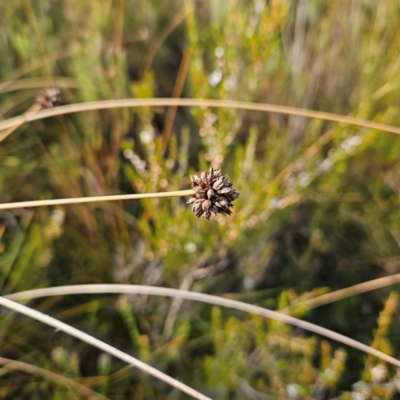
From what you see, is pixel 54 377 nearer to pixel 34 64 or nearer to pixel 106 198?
pixel 106 198

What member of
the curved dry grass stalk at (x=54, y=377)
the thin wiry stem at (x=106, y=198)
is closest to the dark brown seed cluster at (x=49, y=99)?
the thin wiry stem at (x=106, y=198)

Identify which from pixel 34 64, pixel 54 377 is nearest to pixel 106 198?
pixel 54 377

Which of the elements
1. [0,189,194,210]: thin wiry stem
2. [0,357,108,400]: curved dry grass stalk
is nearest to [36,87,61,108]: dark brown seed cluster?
[0,189,194,210]: thin wiry stem

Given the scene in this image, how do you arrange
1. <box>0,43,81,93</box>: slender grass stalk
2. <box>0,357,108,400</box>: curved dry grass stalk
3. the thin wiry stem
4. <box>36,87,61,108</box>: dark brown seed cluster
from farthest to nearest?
<box>0,43,81,93</box>: slender grass stalk
<box>0,357,108,400</box>: curved dry grass stalk
<box>36,87,61,108</box>: dark brown seed cluster
the thin wiry stem

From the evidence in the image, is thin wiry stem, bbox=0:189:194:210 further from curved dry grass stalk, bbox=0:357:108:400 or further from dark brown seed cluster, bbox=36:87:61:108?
curved dry grass stalk, bbox=0:357:108:400

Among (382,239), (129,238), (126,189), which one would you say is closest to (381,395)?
(382,239)

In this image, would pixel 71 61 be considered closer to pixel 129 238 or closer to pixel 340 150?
pixel 129 238
